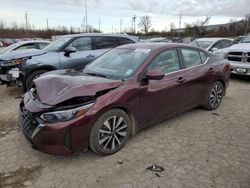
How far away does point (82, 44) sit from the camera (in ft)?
24.5

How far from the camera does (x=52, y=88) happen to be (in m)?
3.45

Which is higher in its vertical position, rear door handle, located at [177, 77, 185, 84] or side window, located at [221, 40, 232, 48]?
side window, located at [221, 40, 232, 48]

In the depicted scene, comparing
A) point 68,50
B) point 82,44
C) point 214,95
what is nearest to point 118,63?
point 214,95

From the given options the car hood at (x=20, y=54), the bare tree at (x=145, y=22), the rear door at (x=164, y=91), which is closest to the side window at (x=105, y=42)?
the car hood at (x=20, y=54)

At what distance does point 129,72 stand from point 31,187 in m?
2.13

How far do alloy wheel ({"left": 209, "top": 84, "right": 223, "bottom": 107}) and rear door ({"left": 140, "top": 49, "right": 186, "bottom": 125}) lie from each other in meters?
1.14

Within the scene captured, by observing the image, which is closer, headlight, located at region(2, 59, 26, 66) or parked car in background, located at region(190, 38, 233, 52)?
headlight, located at region(2, 59, 26, 66)

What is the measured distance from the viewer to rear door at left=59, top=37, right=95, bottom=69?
22.9ft

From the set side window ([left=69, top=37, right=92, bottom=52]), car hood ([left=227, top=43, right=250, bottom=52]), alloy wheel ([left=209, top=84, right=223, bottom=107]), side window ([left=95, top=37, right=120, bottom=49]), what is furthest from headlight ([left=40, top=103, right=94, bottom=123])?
car hood ([left=227, top=43, right=250, bottom=52])

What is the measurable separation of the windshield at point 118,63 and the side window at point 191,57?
0.93 metres

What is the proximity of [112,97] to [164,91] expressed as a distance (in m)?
1.13

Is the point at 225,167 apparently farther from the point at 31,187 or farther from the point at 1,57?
the point at 1,57

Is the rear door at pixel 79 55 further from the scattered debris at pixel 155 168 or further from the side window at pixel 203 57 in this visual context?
the scattered debris at pixel 155 168

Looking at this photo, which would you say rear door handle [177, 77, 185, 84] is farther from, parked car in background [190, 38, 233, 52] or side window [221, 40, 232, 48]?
side window [221, 40, 232, 48]
